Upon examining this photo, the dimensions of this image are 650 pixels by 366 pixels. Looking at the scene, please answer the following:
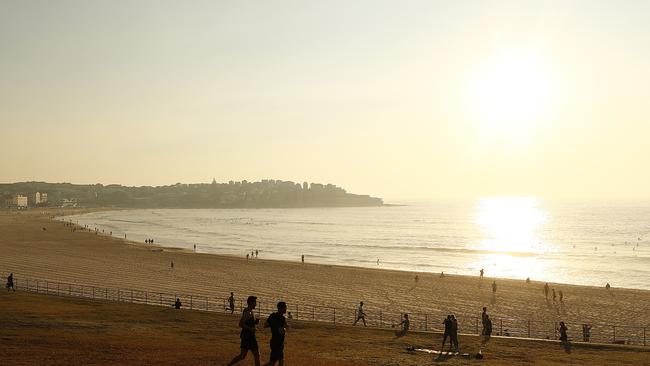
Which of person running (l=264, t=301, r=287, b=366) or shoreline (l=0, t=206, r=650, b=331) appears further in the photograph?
shoreline (l=0, t=206, r=650, b=331)

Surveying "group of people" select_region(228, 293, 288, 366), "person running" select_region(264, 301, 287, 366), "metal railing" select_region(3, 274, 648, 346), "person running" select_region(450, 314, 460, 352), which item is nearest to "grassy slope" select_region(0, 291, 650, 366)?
"person running" select_region(450, 314, 460, 352)

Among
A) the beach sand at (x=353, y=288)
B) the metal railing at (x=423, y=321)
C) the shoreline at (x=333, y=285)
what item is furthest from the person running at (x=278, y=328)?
the shoreline at (x=333, y=285)

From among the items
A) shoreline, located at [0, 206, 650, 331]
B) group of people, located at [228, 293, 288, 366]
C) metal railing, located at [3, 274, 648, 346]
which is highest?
group of people, located at [228, 293, 288, 366]

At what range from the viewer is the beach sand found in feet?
115

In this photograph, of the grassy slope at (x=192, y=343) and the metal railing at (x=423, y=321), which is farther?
the metal railing at (x=423, y=321)

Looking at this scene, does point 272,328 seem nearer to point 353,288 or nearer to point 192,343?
point 192,343

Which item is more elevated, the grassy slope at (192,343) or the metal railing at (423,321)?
the grassy slope at (192,343)

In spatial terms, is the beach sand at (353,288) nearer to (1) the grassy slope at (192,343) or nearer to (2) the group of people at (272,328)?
(1) the grassy slope at (192,343)

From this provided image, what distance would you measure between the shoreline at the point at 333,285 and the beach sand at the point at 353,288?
73 millimetres

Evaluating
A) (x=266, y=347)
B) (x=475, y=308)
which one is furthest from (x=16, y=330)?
(x=475, y=308)

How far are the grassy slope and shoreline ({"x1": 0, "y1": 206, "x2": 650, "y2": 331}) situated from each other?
43.5ft

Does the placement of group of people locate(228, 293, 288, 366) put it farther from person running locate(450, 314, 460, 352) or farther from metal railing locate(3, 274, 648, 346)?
metal railing locate(3, 274, 648, 346)

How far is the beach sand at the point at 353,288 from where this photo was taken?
34.9 metres

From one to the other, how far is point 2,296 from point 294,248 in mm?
63950
